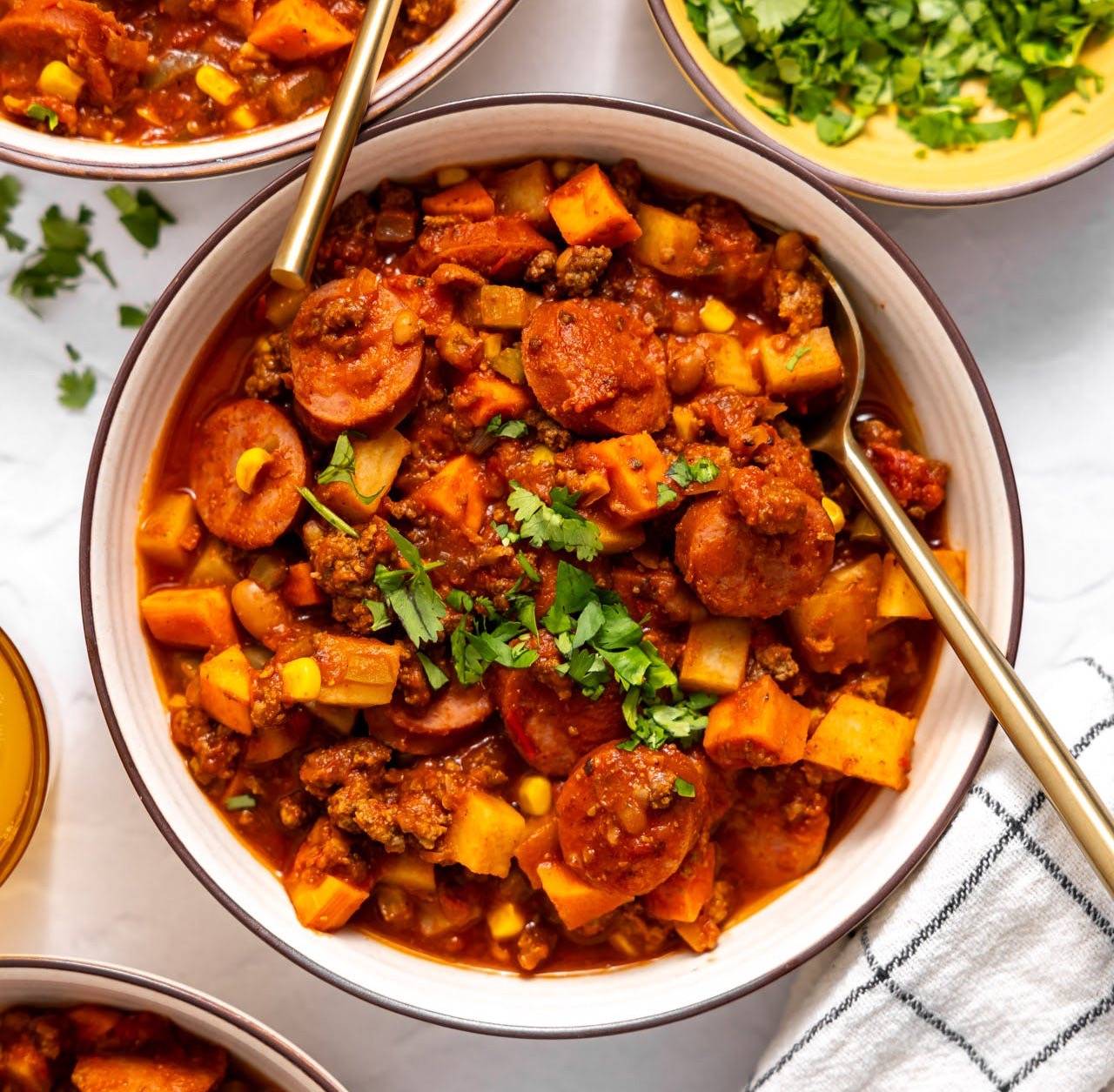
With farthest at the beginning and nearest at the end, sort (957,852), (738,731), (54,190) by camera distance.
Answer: (54,190), (957,852), (738,731)

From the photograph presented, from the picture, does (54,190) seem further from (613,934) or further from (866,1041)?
(866,1041)

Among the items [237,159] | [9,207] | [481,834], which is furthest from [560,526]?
[9,207]

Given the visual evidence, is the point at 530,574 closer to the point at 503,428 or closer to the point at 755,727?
the point at 503,428

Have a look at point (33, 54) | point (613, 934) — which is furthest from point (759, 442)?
point (33, 54)

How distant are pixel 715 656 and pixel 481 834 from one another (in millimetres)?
828

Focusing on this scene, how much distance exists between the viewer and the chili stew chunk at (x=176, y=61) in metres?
3.81

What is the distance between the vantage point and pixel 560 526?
338 centimetres

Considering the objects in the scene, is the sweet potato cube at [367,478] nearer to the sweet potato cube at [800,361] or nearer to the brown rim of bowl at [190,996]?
the sweet potato cube at [800,361]

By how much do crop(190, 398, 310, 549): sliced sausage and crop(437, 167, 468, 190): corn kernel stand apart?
2.72 ft

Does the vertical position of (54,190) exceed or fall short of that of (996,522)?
→ it exceeds it

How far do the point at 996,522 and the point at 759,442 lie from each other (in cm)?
72

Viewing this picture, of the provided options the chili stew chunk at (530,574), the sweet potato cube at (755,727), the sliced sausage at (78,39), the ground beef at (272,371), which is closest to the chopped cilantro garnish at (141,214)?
the sliced sausage at (78,39)

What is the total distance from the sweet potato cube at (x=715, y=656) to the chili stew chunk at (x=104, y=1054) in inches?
76.2

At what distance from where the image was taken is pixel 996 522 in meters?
3.52
